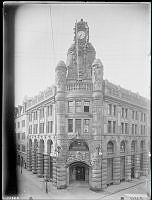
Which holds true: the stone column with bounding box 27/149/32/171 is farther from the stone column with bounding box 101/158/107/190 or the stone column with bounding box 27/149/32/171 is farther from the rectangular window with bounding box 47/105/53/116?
the stone column with bounding box 101/158/107/190

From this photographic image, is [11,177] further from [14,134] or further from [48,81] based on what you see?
[48,81]

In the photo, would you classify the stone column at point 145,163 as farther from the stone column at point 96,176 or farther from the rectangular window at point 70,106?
the rectangular window at point 70,106

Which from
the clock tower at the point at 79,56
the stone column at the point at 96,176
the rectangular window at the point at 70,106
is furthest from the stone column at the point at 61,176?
the clock tower at the point at 79,56

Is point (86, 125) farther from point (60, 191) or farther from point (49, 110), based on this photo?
point (60, 191)

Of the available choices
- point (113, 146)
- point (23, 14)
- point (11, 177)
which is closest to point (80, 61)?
point (23, 14)

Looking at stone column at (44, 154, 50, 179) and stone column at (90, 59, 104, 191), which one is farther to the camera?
stone column at (44, 154, 50, 179)

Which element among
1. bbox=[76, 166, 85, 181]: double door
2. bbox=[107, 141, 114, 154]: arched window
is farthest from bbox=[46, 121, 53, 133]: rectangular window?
bbox=[107, 141, 114, 154]: arched window
